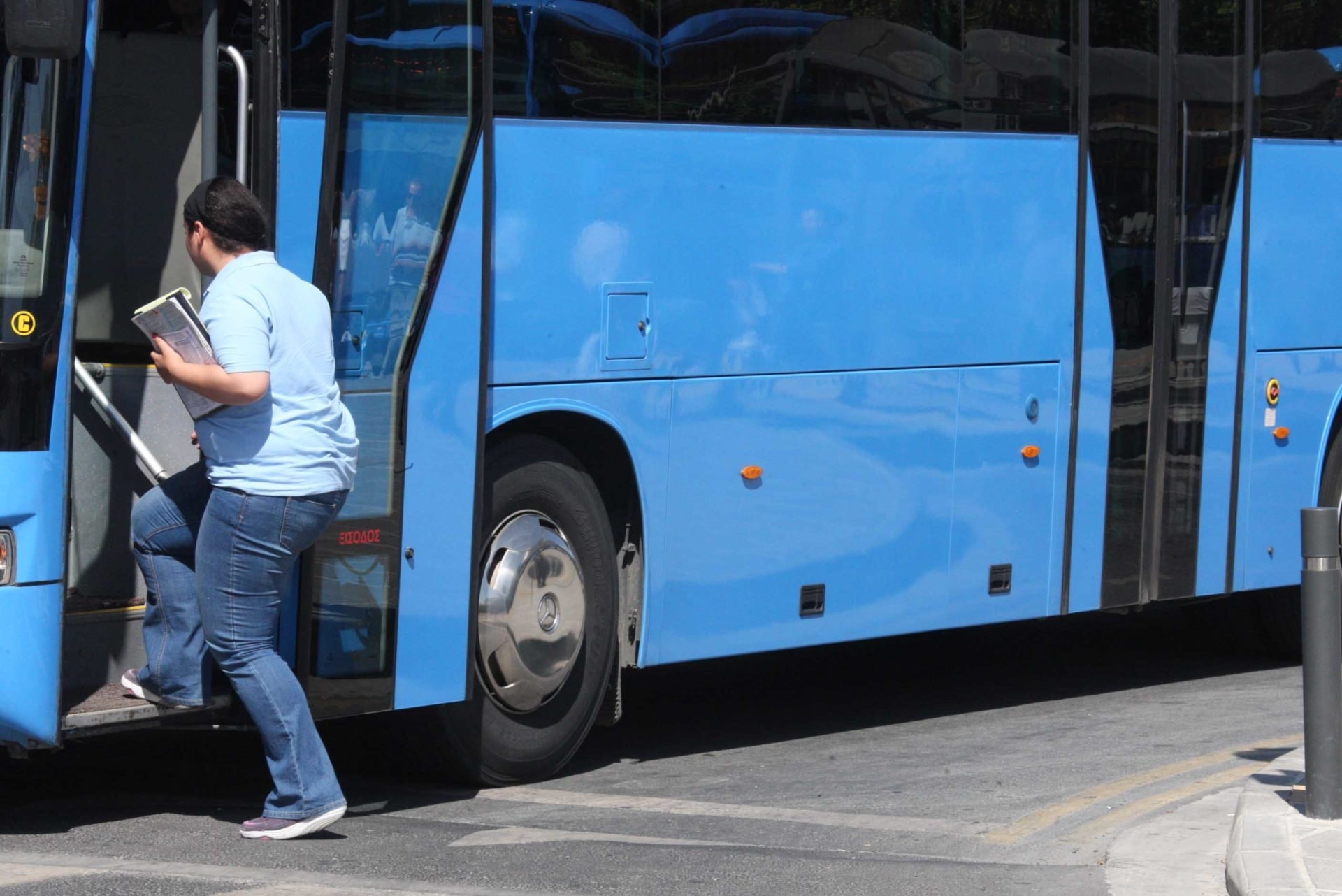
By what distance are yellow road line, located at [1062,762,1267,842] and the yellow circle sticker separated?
365 centimetres

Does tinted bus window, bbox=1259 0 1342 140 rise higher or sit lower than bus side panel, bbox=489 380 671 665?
higher

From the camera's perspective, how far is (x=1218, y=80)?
1000 centimetres

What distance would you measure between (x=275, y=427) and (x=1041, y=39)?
432cm

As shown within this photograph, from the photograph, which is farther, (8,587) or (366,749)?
(366,749)

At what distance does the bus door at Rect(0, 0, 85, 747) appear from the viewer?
6.09m

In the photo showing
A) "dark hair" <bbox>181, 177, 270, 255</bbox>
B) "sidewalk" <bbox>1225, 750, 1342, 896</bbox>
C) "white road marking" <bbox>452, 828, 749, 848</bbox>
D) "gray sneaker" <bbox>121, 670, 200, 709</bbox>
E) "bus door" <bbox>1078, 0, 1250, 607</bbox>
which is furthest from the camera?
"bus door" <bbox>1078, 0, 1250, 607</bbox>

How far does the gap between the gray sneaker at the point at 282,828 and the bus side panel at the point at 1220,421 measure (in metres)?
5.09

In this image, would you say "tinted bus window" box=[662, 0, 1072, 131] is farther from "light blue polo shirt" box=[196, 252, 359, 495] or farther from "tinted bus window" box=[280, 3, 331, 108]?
"light blue polo shirt" box=[196, 252, 359, 495]

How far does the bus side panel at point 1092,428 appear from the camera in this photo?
372 inches

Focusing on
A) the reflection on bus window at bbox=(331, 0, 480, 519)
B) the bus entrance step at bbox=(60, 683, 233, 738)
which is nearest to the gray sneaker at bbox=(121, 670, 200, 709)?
the bus entrance step at bbox=(60, 683, 233, 738)

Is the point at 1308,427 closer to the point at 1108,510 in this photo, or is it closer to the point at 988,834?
the point at 1108,510

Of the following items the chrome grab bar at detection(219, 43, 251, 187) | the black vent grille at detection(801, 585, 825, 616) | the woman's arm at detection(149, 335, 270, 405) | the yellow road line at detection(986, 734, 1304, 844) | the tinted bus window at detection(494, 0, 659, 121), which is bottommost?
the yellow road line at detection(986, 734, 1304, 844)

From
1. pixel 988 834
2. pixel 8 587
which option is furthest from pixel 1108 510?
pixel 8 587

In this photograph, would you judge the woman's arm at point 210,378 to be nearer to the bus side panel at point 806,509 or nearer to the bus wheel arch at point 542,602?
the bus wheel arch at point 542,602
